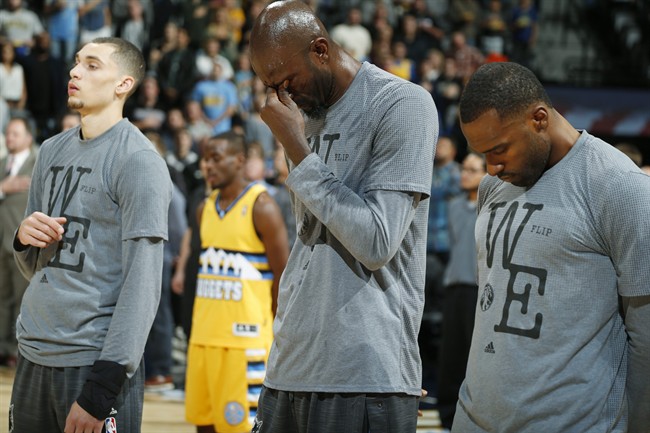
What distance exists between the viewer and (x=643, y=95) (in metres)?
13.3

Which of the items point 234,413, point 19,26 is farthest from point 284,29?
point 19,26

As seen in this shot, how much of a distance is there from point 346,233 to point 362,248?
60 mm

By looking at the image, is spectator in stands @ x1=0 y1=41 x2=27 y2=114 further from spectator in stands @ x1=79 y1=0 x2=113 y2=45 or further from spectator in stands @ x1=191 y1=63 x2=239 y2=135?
spectator in stands @ x1=191 y1=63 x2=239 y2=135

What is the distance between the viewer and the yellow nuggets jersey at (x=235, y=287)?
5.54 metres

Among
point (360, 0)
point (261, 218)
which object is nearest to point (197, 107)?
point (360, 0)

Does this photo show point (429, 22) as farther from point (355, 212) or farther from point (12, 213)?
point (355, 212)

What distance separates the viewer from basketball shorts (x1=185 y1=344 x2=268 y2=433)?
17.7ft

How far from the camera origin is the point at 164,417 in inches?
293

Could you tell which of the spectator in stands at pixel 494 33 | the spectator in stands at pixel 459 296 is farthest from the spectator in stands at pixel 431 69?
the spectator in stands at pixel 459 296

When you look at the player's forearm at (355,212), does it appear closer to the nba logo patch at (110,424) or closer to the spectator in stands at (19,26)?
the nba logo patch at (110,424)

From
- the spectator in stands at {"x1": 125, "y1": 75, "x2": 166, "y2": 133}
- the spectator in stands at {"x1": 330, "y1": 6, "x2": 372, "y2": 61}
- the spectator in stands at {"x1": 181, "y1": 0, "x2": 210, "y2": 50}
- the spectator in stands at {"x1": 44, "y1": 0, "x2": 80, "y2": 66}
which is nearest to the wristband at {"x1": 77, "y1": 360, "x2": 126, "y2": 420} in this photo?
the spectator in stands at {"x1": 125, "y1": 75, "x2": 166, "y2": 133}

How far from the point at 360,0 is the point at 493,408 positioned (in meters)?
14.9

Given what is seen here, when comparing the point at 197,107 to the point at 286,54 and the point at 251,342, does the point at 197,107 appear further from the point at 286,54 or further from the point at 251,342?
the point at 286,54

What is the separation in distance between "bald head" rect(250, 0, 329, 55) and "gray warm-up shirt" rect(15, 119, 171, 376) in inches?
33.3
